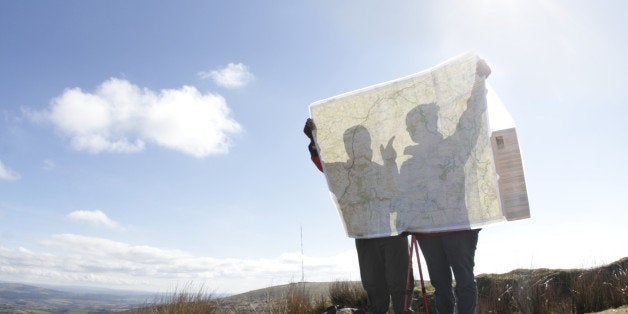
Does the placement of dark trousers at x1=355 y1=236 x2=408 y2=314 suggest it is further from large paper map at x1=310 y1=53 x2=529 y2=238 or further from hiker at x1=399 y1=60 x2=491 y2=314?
hiker at x1=399 y1=60 x2=491 y2=314

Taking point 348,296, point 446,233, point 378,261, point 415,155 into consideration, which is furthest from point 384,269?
point 348,296

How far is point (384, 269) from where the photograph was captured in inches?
180

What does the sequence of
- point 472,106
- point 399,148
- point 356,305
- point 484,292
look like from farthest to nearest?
point 356,305
point 484,292
point 399,148
point 472,106

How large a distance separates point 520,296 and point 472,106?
4.27 meters

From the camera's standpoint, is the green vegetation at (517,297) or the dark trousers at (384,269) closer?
the dark trousers at (384,269)

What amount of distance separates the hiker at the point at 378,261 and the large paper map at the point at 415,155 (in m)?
0.02

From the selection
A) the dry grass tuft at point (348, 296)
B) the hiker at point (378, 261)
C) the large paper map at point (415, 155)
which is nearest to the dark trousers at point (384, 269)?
the hiker at point (378, 261)

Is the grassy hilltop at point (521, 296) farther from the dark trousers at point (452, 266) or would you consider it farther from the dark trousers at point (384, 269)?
the dark trousers at point (452, 266)

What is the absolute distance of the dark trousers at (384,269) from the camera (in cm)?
432

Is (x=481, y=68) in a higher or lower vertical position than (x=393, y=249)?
higher

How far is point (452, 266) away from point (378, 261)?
0.96m

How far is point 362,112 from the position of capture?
4.80 m

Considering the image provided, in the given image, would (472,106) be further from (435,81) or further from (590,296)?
(590,296)

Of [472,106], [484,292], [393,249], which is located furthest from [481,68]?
[484,292]
